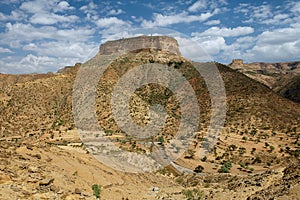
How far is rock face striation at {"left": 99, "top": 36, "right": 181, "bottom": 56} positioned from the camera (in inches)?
4218

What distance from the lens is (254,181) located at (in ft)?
65.8

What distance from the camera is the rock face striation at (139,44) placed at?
351ft

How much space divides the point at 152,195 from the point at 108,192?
3298 mm

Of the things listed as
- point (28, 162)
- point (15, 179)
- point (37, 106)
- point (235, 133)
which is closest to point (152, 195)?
point (28, 162)

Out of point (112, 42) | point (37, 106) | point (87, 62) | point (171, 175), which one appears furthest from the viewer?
point (112, 42)

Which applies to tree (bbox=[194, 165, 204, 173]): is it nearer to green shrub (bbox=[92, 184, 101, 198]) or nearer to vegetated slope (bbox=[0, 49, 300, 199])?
vegetated slope (bbox=[0, 49, 300, 199])

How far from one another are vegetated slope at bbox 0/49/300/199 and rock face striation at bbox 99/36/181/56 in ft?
98.1

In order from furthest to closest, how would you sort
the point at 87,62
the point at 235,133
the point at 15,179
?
the point at 87,62 < the point at 235,133 < the point at 15,179

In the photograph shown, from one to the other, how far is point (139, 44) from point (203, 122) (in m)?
58.5

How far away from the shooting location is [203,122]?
170 feet

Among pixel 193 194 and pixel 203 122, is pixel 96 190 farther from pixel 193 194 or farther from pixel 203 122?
pixel 203 122

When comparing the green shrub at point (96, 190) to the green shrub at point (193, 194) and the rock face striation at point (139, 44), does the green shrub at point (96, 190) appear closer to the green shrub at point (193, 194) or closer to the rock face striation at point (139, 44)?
the green shrub at point (193, 194)

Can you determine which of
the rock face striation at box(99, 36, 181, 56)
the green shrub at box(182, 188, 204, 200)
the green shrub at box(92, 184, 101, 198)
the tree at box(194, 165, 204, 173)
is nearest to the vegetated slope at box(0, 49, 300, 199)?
the tree at box(194, 165, 204, 173)

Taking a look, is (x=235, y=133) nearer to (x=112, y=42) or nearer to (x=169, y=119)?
(x=169, y=119)
